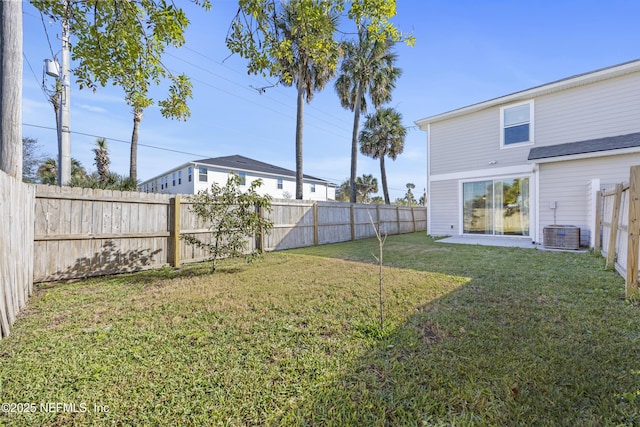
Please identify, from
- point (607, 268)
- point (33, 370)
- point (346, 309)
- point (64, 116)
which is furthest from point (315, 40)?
point (64, 116)

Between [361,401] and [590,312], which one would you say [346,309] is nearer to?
[361,401]

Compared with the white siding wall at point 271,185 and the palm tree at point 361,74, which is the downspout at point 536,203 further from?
the white siding wall at point 271,185

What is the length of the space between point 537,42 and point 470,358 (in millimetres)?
10064

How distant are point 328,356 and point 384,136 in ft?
61.0

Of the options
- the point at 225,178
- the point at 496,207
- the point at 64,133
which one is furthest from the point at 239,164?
the point at 496,207

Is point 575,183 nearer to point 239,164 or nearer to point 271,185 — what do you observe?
point 271,185

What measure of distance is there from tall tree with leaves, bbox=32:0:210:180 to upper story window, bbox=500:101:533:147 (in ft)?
32.9

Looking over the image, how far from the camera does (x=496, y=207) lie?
9.55 m

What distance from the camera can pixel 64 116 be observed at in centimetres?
769

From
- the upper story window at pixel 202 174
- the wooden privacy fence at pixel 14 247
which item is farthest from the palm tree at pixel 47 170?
the wooden privacy fence at pixel 14 247

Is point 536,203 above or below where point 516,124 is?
below

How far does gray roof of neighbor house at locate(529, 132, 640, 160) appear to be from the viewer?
6980 mm

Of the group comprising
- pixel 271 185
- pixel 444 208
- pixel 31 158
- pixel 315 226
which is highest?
pixel 31 158

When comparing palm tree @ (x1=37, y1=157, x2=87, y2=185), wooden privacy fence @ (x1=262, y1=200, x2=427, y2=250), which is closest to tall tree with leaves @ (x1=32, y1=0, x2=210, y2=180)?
wooden privacy fence @ (x1=262, y1=200, x2=427, y2=250)
